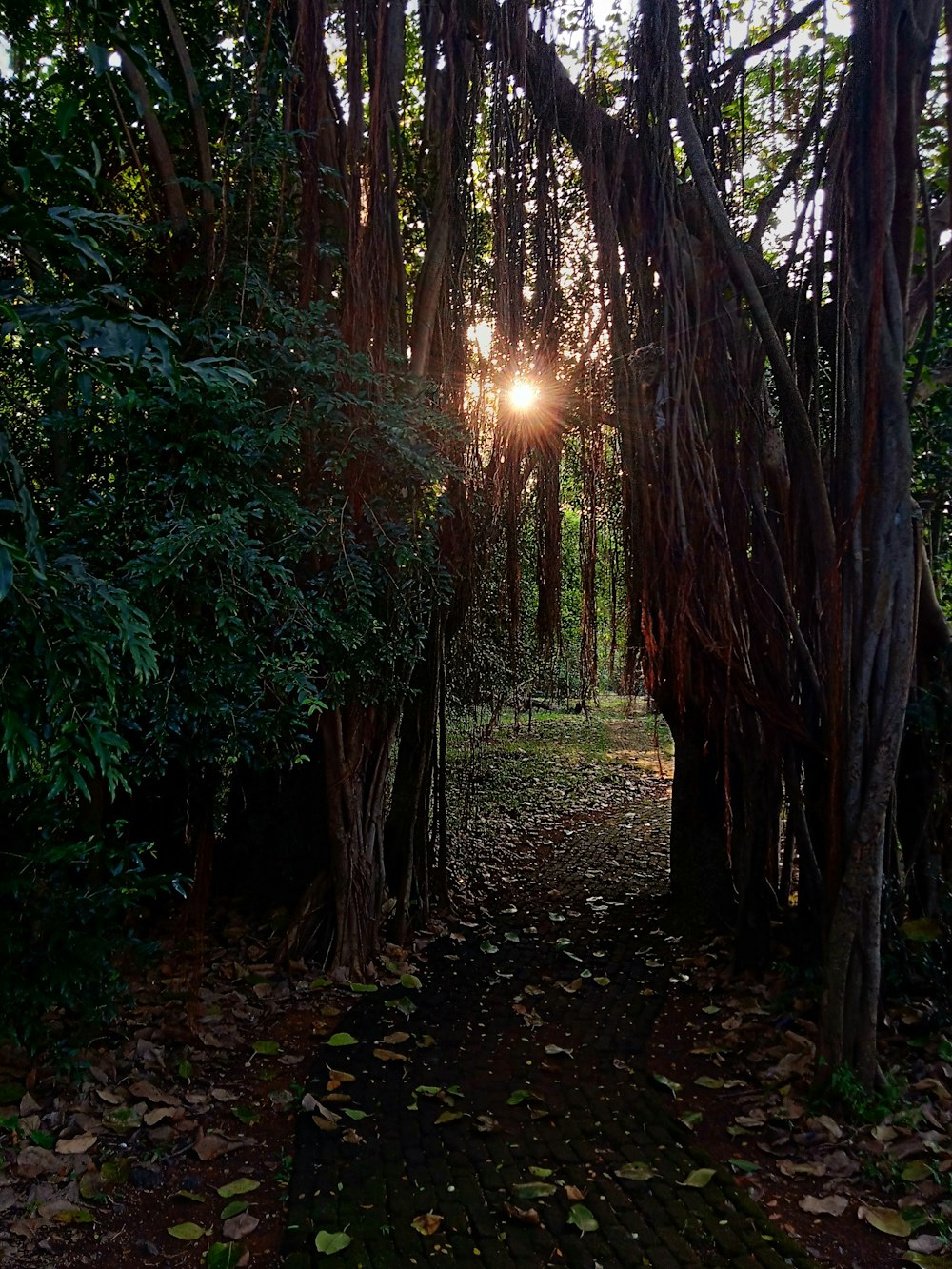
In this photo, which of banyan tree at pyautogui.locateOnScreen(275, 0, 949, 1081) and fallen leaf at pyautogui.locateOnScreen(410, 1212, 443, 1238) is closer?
fallen leaf at pyautogui.locateOnScreen(410, 1212, 443, 1238)

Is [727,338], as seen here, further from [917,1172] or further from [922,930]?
[917,1172]

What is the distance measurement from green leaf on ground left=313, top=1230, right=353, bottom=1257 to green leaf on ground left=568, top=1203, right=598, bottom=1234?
21.1 inches

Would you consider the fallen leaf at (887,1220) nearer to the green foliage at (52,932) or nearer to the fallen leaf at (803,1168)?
the fallen leaf at (803,1168)

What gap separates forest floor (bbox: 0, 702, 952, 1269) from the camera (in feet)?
6.67

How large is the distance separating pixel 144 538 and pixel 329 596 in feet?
2.52

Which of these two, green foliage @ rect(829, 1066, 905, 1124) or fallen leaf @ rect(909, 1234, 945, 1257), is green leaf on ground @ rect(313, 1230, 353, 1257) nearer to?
fallen leaf @ rect(909, 1234, 945, 1257)

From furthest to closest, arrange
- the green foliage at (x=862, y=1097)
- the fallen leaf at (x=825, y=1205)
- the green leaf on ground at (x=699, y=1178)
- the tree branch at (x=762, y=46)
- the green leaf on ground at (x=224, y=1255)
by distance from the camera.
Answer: the tree branch at (x=762, y=46), the green foliage at (x=862, y=1097), the green leaf on ground at (x=699, y=1178), the fallen leaf at (x=825, y=1205), the green leaf on ground at (x=224, y=1255)

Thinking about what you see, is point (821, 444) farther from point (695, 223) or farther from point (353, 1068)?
point (353, 1068)

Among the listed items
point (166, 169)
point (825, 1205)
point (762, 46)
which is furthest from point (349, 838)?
point (762, 46)

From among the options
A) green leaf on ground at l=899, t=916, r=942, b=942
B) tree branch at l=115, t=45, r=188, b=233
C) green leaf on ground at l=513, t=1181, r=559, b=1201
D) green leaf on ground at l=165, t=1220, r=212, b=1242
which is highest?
tree branch at l=115, t=45, r=188, b=233

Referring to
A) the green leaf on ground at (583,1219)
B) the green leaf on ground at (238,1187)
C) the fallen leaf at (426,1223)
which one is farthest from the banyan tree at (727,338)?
the green leaf on ground at (238,1187)

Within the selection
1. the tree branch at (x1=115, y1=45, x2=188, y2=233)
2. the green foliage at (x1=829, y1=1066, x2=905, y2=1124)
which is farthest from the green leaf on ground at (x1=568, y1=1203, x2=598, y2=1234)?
the tree branch at (x1=115, y1=45, x2=188, y2=233)

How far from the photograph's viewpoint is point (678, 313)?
3.22 metres

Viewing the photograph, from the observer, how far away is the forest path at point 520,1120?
6.70 feet
